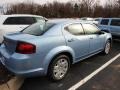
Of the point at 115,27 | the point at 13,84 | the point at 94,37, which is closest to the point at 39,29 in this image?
the point at 13,84

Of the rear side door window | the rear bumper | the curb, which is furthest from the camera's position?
the rear side door window

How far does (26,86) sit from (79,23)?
2.40m

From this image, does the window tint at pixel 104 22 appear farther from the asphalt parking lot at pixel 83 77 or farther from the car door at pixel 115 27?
the asphalt parking lot at pixel 83 77

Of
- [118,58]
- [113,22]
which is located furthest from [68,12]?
[118,58]

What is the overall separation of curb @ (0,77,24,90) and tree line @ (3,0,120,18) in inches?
1903

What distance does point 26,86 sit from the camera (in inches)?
187

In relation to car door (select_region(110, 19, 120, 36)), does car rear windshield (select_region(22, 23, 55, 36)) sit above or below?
above

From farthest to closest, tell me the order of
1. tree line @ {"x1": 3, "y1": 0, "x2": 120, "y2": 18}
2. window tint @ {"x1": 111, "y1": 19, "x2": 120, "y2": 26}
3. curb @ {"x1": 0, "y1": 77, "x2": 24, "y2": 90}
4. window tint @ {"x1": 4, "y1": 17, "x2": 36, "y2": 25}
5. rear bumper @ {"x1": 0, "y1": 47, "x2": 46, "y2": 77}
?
1. tree line @ {"x1": 3, "y1": 0, "x2": 120, "y2": 18}
2. window tint @ {"x1": 111, "y1": 19, "x2": 120, "y2": 26}
3. window tint @ {"x1": 4, "y1": 17, "x2": 36, "y2": 25}
4. curb @ {"x1": 0, "y1": 77, "x2": 24, "y2": 90}
5. rear bumper @ {"x1": 0, "y1": 47, "x2": 46, "y2": 77}

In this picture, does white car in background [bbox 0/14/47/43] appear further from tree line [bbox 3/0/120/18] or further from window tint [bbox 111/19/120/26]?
tree line [bbox 3/0/120/18]

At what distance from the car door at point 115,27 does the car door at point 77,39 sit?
5.59 m

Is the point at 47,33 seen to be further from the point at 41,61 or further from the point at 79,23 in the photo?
the point at 79,23

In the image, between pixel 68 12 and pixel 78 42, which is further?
pixel 68 12

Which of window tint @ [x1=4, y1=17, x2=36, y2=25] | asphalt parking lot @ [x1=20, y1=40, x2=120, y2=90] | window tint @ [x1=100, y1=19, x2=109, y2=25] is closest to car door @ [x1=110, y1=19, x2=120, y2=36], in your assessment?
window tint @ [x1=100, y1=19, x2=109, y2=25]

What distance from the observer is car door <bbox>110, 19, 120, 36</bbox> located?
35.6 ft
